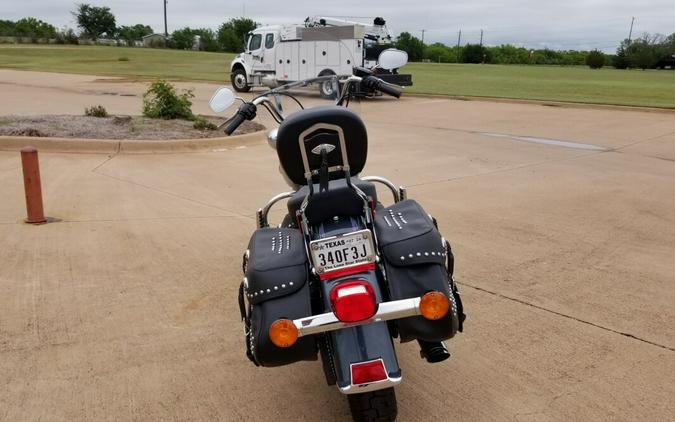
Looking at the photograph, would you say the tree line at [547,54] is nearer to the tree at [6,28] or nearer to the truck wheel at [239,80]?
the truck wheel at [239,80]

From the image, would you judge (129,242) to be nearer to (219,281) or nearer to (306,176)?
(219,281)

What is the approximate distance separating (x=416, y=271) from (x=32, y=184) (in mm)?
4495

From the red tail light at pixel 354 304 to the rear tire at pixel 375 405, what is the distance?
432 millimetres

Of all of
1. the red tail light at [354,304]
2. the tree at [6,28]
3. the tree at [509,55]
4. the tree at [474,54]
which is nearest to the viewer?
the red tail light at [354,304]

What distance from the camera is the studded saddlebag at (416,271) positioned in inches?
101

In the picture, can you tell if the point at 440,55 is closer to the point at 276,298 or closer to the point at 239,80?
the point at 239,80

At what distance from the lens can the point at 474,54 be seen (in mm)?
71812

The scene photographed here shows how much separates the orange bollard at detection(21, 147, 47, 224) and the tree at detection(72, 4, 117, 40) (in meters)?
92.6

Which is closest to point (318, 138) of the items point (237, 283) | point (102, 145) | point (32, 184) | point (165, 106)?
point (237, 283)

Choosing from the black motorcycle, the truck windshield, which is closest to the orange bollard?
the black motorcycle

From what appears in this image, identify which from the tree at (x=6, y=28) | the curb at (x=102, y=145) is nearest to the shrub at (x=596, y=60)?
the curb at (x=102, y=145)

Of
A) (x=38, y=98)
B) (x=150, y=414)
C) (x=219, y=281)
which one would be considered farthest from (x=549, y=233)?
(x=38, y=98)

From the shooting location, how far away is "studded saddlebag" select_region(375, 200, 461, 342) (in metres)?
2.56

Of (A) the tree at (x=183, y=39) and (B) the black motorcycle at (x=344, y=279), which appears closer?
(B) the black motorcycle at (x=344, y=279)
